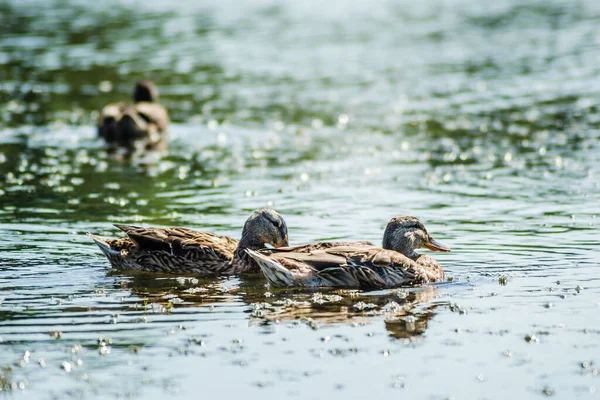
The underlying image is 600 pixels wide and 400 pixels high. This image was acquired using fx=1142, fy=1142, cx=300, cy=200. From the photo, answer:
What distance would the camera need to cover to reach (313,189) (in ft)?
64.6

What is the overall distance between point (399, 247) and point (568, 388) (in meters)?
4.86

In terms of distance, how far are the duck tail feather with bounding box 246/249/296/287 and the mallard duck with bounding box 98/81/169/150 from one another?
11921 millimetres

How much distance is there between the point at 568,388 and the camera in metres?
9.54

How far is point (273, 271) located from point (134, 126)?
1301cm

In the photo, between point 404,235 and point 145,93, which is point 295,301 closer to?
point 404,235

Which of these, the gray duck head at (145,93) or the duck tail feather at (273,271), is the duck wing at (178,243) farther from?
the gray duck head at (145,93)

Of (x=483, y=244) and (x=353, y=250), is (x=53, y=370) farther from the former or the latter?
(x=483, y=244)

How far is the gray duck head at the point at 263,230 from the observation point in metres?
14.6

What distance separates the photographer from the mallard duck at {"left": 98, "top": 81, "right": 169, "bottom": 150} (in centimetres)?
2528

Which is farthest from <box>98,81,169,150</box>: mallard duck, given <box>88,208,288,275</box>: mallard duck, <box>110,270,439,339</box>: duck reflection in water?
<box>110,270,439,339</box>: duck reflection in water

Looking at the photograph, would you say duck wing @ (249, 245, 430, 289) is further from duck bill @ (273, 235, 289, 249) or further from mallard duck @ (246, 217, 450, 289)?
duck bill @ (273, 235, 289, 249)

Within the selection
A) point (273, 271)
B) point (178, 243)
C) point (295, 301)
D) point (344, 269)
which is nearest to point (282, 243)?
point (178, 243)

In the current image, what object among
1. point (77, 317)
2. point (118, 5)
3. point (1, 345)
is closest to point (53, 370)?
point (1, 345)

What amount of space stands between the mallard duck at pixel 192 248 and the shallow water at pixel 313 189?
1.00 feet
